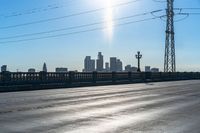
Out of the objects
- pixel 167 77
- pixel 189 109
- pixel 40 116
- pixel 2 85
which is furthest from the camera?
pixel 167 77

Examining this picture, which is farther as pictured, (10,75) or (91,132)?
(10,75)

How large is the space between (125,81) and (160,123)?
3719 cm

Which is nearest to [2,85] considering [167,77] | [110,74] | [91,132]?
[110,74]

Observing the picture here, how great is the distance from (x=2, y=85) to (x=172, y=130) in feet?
75.0

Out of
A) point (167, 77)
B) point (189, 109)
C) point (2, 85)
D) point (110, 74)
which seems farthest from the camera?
point (167, 77)

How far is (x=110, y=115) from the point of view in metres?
13.8

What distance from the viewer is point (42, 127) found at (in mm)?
10969

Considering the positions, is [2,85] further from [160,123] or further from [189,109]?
[160,123]

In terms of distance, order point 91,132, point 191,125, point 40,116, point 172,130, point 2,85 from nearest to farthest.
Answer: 1. point 91,132
2. point 172,130
3. point 191,125
4. point 40,116
5. point 2,85

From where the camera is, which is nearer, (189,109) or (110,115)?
(110,115)

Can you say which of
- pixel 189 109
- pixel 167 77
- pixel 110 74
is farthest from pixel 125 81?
pixel 189 109

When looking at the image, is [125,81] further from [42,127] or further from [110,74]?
[42,127]

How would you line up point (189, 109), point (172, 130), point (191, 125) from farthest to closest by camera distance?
1. point (189, 109)
2. point (191, 125)
3. point (172, 130)

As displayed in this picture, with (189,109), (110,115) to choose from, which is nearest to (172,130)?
(110,115)
